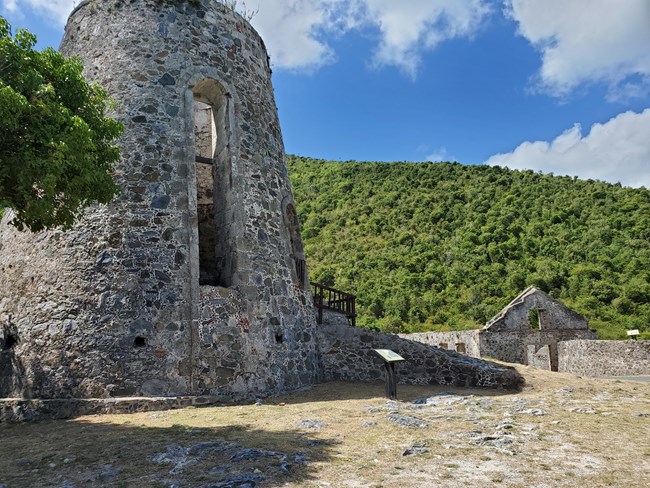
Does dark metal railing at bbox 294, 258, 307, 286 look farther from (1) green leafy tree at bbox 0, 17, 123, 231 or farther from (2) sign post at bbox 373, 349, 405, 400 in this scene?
(1) green leafy tree at bbox 0, 17, 123, 231

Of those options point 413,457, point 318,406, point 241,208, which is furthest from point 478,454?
point 241,208

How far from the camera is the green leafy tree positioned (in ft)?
19.9

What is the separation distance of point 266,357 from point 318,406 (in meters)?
1.72

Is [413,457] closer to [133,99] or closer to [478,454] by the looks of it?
[478,454]

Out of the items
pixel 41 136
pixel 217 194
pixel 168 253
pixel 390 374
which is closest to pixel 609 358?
pixel 390 374

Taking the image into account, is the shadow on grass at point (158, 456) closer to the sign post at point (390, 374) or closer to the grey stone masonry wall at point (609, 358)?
the sign post at point (390, 374)

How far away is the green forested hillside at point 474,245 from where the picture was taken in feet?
112

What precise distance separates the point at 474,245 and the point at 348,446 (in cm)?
3861

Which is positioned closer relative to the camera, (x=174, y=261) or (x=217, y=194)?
(x=174, y=261)

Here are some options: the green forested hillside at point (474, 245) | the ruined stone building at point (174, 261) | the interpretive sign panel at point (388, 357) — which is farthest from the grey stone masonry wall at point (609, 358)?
the interpretive sign panel at point (388, 357)

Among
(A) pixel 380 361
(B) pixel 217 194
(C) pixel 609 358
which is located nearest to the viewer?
(B) pixel 217 194

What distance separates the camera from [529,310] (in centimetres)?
2155

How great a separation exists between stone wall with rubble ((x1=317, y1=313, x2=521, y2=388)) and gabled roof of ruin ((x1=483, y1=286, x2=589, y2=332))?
1027cm

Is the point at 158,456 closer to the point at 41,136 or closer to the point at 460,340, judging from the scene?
the point at 41,136
